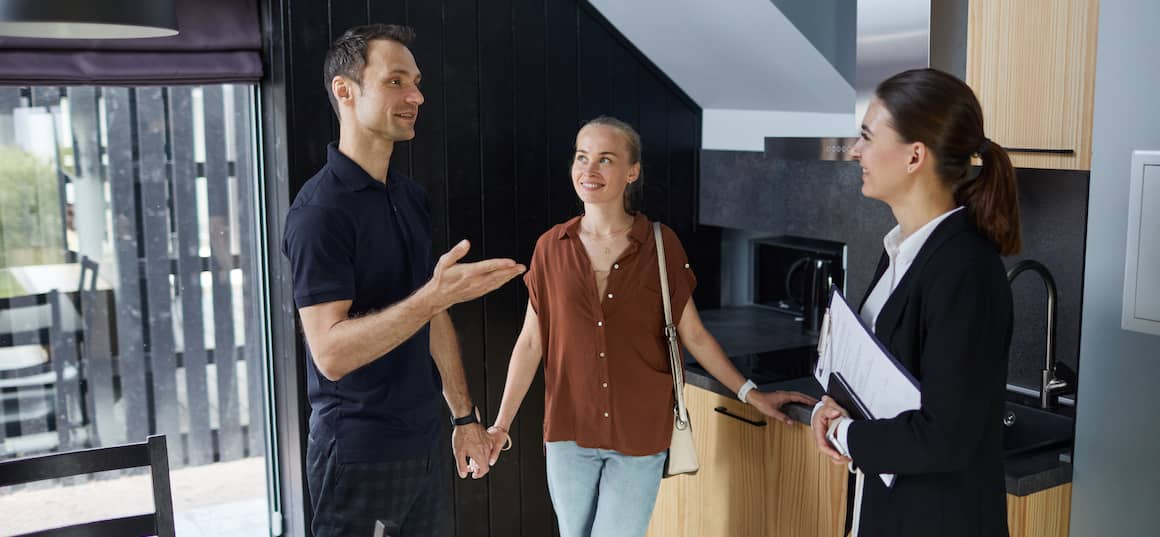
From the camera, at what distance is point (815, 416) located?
5.92ft

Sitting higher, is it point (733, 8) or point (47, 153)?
point (733, 8)

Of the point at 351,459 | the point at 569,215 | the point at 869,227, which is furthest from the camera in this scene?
the point at 569,215

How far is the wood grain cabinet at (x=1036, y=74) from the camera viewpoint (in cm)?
187

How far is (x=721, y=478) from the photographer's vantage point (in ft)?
8.95

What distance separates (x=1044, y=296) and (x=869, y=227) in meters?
0.64

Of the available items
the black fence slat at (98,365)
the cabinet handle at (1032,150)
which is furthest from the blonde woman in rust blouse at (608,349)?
the black fence slat at (98,365)

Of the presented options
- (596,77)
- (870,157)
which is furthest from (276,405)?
(870,157)

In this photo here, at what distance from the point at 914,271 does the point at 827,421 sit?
0.34 meters

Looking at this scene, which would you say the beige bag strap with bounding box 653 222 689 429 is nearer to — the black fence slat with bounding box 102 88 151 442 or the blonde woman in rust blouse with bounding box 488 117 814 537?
the blonde woman in rust blouse with bounding box 488 117 814 537

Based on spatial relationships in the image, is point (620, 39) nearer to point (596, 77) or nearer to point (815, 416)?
point (596, 77)

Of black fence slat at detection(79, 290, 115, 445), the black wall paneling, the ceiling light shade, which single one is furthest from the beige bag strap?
black fence slat at detection(79, 290, 115, 445)

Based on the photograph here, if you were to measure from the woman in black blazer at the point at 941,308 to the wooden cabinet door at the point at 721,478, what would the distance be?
2.97 ft

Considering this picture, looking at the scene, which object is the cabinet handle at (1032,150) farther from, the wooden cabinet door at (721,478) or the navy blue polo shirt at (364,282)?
the navy blue polo shirt at (364,282)

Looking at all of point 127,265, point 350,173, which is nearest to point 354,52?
point 350,173
